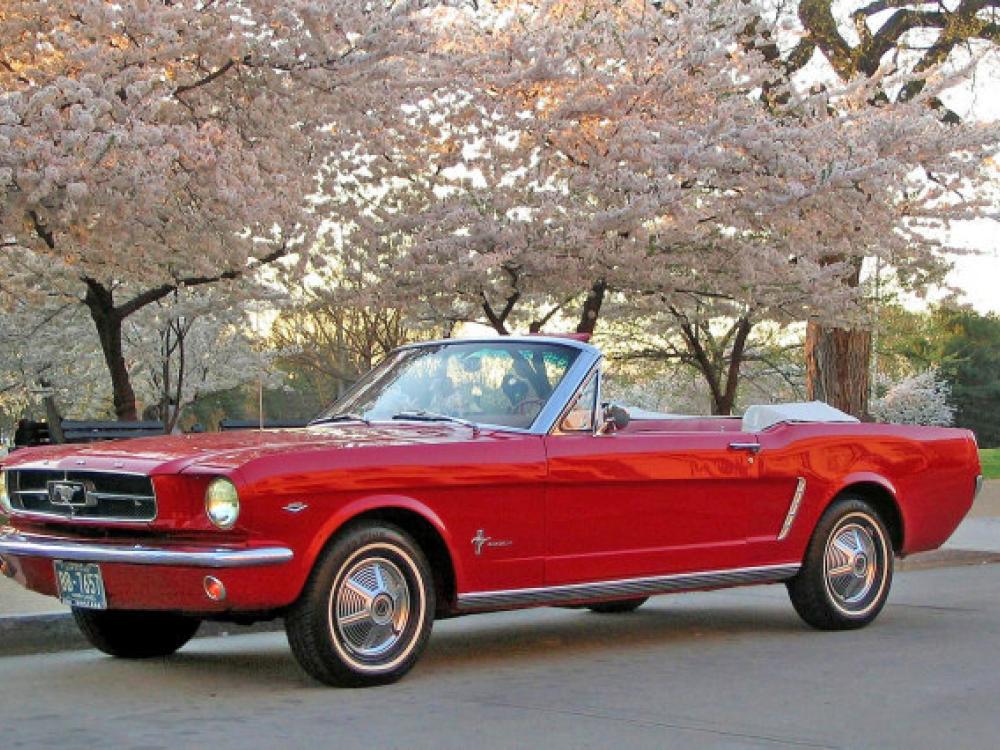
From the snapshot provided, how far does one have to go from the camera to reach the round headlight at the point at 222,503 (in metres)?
6.77

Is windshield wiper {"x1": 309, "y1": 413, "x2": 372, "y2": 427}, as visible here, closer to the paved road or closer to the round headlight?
the paved road

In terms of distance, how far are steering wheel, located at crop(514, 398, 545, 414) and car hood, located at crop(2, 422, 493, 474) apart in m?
0.29

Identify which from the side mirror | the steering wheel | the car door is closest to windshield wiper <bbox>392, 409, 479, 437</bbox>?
the steering wheel

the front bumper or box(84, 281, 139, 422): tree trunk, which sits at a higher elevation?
box(84, 281, 139, 422): tree trunk

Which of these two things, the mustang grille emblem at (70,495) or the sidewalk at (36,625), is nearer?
the mustang grille emblem at (70,495)

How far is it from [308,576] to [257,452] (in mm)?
566

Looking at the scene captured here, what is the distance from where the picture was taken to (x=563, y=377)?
27.2ft

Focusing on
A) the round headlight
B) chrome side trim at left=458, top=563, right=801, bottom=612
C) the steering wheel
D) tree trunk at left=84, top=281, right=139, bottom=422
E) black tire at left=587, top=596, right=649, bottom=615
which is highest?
tree trunk at left=84, top=281, right=139, bottom=422

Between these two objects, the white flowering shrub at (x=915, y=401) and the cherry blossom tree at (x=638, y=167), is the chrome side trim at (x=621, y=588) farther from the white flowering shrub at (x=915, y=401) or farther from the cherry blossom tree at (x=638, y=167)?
the white flowering shrub at (x=915, y=401)

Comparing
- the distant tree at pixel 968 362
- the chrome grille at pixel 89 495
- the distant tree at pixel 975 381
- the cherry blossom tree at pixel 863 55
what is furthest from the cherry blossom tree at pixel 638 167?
the distant tree at pixel 975 381

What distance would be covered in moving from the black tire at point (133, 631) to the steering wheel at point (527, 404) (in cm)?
187

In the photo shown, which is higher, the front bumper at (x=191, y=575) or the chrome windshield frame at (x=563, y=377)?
the chrome windshield frame at (x=563, y=377)

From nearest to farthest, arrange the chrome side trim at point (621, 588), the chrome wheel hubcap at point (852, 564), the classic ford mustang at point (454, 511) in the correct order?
the classic ford mustang at point (454, 511), the chrome side trim at point (621, 588), the chrome wheel hubcap at point (852, 564)

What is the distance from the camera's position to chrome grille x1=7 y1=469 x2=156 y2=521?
698cm
